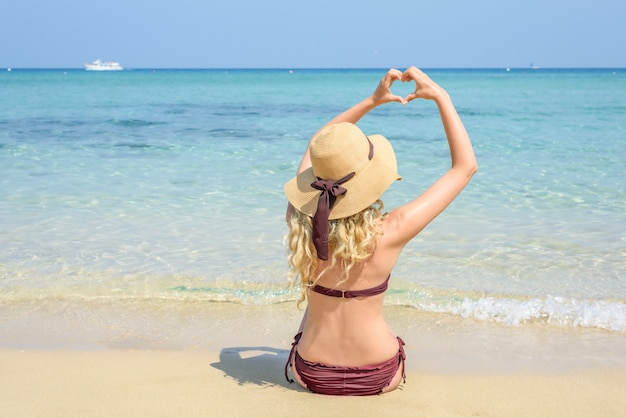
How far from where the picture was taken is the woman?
2.74m

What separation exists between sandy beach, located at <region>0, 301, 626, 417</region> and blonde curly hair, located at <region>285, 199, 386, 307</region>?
2.16 ft

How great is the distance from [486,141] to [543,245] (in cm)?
767

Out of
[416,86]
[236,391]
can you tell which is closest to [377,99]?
[416,86]

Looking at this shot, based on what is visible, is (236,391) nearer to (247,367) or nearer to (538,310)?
(247,367)

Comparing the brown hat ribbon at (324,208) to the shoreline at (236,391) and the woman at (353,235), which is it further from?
the shoreline at (236,391)

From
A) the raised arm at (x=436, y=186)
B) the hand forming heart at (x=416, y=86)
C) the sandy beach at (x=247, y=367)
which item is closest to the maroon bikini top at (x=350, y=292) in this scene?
the raised arm at (x=436, y=186)

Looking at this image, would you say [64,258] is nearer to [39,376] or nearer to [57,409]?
[39,376]

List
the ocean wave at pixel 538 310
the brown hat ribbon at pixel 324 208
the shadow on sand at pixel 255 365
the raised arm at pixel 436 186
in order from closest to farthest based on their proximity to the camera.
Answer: the brown hat ribbon at pixel 324 208
the raised arm at pixel 436 186
the shadow on sand at pixel 255 365
the ocean wave at pixel 538 310

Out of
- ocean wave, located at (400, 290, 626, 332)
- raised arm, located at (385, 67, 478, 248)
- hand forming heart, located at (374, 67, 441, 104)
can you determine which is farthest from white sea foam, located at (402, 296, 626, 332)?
hand forming heart, located at (374, 67, 441, 104)

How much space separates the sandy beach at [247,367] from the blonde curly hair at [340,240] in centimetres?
66

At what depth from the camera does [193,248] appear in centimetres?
623

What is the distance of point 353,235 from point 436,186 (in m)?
0.41

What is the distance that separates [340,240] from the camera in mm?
2779

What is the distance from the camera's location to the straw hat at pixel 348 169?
2.71 metres
